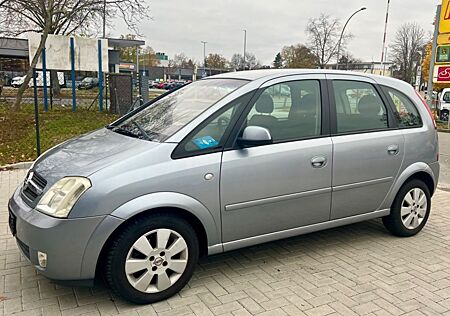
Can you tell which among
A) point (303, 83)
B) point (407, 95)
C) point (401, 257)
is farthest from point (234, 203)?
point (407, 95)

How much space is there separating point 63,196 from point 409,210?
3.53 metres

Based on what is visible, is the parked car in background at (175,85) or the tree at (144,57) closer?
the parked car in background at (175,85)

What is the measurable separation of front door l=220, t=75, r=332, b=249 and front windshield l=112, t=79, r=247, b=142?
371 mm

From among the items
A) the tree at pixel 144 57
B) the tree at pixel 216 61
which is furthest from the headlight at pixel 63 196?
the tree at pixel 216 61

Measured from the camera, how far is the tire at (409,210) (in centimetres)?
409

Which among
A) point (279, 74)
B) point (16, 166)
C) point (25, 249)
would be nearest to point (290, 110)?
point (279, 74)

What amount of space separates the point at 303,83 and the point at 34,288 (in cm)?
290

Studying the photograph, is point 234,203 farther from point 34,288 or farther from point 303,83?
point 34,288

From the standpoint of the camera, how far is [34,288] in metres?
3.02

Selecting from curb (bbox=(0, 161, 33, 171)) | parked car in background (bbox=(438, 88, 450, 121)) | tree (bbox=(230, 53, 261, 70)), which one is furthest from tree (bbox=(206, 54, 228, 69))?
curb (bbox=(0, 161, 33, 171))

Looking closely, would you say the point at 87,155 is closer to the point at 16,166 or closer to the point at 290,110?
the point at 290,110

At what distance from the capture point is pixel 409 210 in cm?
417

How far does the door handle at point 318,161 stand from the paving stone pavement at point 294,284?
0.94m

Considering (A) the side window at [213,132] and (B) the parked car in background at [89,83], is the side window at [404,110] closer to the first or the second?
(A) the side window at [213,132]
